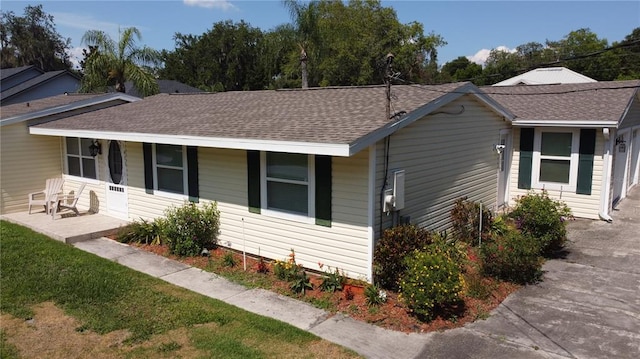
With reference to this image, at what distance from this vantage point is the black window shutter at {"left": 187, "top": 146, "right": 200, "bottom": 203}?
382 inches

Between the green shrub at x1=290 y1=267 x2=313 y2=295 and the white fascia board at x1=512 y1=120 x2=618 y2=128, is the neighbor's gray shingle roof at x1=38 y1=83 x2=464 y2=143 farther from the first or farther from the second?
the white fascia board at x1=512 y1=120 x2=618 y2=128

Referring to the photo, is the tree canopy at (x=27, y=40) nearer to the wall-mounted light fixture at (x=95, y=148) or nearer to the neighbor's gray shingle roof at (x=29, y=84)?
the neighbor's gray shingle roof at (x=29, y=84)

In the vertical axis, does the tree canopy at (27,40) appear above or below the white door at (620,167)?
above

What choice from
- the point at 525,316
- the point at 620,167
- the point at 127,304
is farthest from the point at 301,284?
the point at 620,167

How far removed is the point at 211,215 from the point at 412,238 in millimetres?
4246

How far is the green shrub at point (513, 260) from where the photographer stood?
7.60 meters

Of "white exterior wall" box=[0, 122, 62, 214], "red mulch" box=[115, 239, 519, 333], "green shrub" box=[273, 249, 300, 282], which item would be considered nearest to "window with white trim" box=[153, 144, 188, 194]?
"red mulch" box=[115, 239, 519, 333]

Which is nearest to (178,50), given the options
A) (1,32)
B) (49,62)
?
(49,62)

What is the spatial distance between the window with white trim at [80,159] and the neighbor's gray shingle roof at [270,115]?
584mm

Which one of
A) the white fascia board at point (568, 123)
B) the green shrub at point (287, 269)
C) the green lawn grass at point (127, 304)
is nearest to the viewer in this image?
the green lawn grass at point (127, 304)

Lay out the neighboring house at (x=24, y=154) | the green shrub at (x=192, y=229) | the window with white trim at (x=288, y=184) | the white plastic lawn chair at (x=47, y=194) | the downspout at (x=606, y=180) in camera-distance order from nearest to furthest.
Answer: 1. the window with white trim at (x=288, y=184)
2. the green shrub at (x=192, y=229)
3. the downspout at (x=606, y=180)
4. the white plastic lawn chair at (x=47, y=194)
5. the neighboring house at (x=24, y=154)

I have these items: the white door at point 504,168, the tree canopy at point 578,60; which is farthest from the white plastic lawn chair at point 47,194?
the tree canopy at point 578,60

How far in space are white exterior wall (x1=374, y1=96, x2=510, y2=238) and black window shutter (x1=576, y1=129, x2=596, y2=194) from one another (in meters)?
2.27

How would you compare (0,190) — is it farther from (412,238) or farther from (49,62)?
(49,62)
